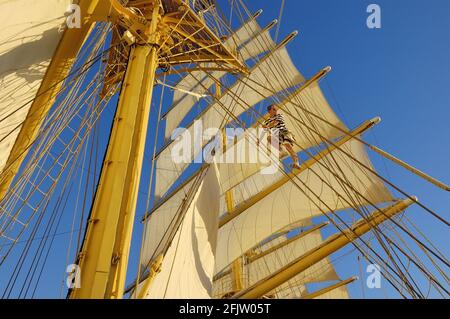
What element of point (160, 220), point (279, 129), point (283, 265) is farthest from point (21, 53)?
point (283, 265)

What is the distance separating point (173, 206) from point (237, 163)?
4.04 metres

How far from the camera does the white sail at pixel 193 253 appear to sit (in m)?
3.74

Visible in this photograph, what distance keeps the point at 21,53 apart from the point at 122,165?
242 centimetres

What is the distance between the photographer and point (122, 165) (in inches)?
137

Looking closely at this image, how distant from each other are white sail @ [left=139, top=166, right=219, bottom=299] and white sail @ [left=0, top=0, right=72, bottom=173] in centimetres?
224

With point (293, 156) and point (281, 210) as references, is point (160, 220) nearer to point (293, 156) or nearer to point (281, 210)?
point (281, 210)

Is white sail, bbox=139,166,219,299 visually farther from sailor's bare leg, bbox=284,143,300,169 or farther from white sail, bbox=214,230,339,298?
white sail, bbox=214,230,339,298

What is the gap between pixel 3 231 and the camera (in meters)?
4.93

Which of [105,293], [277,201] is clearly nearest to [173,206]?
[277,201]

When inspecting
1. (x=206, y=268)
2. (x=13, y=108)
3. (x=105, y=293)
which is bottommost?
(x=105, y=293)

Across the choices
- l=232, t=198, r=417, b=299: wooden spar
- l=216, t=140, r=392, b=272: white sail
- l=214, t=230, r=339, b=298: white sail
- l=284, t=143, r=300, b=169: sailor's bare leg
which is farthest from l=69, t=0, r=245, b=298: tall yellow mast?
l=214, t=230, r=339, b=298: white sail

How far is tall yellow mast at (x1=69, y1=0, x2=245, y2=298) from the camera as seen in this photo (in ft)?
9.29

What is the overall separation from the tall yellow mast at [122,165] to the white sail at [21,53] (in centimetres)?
70
